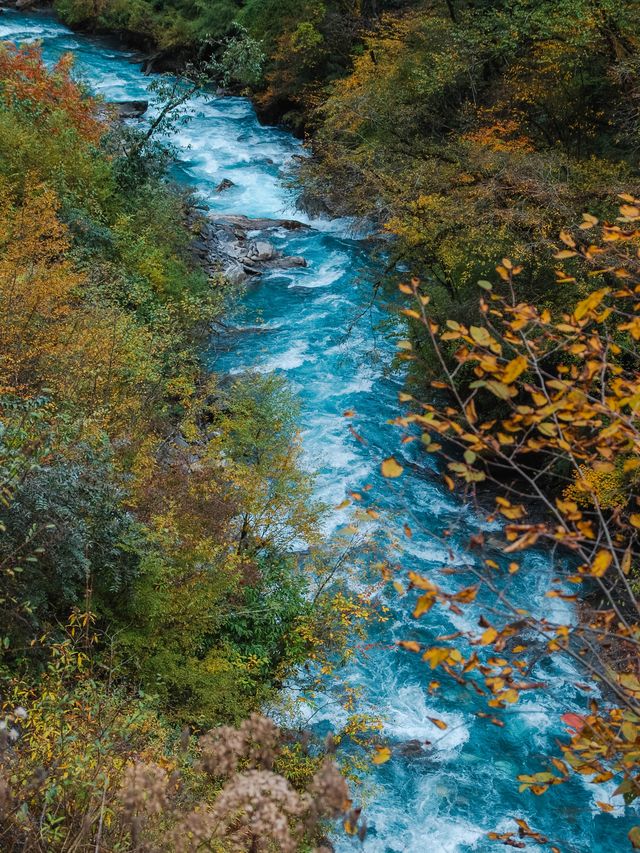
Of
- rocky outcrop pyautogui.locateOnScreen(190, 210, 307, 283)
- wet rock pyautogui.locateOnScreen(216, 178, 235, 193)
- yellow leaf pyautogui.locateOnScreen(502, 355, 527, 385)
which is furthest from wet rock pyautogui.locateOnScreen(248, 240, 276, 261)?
yellow leaf pyautogui.locateOnScreen(502, 355, 527, 385)

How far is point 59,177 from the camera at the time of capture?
556 inches

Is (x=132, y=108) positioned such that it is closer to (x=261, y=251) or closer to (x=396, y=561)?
(x=261, y=251)

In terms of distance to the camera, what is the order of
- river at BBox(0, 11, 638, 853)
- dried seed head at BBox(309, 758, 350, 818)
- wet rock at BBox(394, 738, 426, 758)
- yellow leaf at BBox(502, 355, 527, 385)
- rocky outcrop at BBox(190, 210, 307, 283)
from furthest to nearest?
rocky outcrop at BBox(190, 210, 307, 283), wet rock at BBox(394, 738, 426, 758), river at BBox(0, 11, 638, 853), yellow leaf at BBox(502, 355, 527, 385), dried seed head at BBox(309, 758, 350, 818)

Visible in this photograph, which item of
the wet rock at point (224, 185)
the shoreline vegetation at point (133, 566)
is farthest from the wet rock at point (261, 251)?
the shoreline vegetation at point (133, 566)

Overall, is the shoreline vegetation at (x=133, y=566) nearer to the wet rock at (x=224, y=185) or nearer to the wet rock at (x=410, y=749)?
the wet rock at (x=410, y=749)

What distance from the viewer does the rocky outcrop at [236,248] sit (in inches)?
708

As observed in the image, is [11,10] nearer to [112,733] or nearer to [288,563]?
[288,563]

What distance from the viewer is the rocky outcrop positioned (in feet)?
59.0

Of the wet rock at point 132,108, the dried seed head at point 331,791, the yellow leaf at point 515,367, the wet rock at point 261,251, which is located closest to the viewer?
the dried seed head at point 331,791

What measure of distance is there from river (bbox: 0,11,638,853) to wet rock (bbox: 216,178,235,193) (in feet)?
0.71

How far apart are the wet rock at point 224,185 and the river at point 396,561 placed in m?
0.22

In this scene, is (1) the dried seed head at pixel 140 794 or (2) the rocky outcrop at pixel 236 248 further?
(2) the rocky outcrop at pixel 236 248

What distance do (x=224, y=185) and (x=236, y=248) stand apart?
4.82 meters

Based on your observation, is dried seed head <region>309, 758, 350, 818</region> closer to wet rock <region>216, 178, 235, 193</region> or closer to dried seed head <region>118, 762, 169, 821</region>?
dried seed head <region>118, 762, 169, 821</region>
